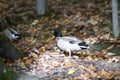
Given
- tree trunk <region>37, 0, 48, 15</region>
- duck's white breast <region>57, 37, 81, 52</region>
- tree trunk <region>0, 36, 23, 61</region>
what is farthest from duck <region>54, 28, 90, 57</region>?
tree trunk <region>37, 0, 48, 15</region>

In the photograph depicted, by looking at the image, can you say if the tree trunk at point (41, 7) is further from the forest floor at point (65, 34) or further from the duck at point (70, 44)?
the duck at point (70, 44)

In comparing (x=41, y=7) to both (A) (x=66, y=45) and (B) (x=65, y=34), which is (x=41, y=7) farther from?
(A) (x=66, y=45)

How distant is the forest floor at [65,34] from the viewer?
26.4ft

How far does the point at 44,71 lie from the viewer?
818cm

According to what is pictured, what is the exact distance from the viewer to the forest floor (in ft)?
26.4

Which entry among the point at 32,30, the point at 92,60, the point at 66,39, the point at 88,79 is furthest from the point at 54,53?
the point at 32,30

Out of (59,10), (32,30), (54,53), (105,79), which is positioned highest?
(59,10)

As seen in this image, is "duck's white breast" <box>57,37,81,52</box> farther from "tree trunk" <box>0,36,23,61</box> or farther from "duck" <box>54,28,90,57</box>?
"tree trunk" <box>0,36,23,61</box>

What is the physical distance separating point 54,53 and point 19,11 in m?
5.47

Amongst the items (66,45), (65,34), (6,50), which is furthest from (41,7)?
(6,50)

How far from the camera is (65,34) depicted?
11.1 metres

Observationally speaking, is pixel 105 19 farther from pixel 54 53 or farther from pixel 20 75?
pixel 20 75

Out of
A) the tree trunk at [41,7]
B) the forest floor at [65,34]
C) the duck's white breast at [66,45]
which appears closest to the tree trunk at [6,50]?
the forest floor at [65,34]

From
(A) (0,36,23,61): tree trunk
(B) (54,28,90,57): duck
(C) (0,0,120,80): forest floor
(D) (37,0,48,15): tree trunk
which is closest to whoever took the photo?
(C) (0,0,120,80): forest floor
